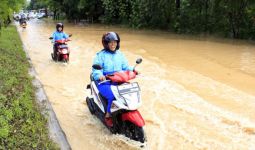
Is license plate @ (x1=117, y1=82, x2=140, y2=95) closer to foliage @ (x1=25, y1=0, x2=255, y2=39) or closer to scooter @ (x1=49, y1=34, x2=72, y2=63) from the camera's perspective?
scooter @ (x1=49, y1=34, x2=72, y2=63)

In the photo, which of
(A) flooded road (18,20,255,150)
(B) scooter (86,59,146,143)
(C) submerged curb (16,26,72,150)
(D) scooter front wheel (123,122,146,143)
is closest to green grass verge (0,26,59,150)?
(C) submerged curb (16,26,72,150)

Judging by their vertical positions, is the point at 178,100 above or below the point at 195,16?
below

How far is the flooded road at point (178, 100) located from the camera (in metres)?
6.06

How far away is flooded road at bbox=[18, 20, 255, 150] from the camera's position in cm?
606

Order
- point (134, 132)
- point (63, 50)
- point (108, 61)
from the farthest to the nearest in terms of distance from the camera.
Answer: point (63, 50) < point (108, 61) < point (134, 132)

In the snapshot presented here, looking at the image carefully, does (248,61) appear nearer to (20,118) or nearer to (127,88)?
(127,88)

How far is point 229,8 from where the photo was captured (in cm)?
2230

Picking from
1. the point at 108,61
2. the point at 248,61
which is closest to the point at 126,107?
the point at 108,61

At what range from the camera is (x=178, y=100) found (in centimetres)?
835

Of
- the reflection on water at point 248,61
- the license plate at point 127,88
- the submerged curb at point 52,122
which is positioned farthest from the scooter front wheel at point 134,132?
the reflection on water at point 248,61

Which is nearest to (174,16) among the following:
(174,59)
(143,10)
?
(143,10)

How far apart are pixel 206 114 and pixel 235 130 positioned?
934mm

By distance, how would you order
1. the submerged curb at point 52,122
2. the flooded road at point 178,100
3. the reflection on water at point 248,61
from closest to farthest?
1. the submerged curb at point 52,122
2. the flooded road at point 178,100
3. the reflection on water at point 248,61

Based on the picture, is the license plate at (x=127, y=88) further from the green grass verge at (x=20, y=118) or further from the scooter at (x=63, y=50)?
the scooter at (x=63, y=50)
